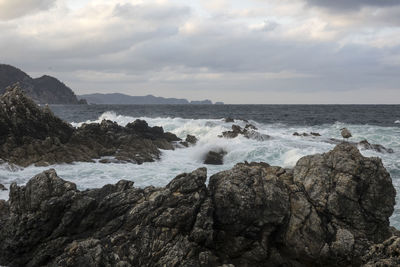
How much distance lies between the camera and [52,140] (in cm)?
2611

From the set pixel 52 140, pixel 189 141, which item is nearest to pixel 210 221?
pixel 52 140

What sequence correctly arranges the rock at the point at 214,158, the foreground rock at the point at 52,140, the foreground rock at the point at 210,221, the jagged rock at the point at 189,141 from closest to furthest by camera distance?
1. the foreground rock at the point at 210,221
2. the foreground rock at the point at 52,140
3. the rock at the point at 214,158
4. the jagged rock at the point at 189,141

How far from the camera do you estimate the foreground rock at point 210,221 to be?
975cm

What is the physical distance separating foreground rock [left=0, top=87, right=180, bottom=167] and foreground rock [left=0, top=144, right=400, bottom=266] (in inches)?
548

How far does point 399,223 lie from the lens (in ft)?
47.6

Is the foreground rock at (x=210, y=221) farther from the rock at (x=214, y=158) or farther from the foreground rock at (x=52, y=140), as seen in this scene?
the rock at (x=214, y=158)

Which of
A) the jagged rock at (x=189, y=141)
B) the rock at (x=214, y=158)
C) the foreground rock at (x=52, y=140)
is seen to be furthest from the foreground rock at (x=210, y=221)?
the jagged rock at (x=189, y=141)

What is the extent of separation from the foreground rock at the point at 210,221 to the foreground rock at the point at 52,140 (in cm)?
1392

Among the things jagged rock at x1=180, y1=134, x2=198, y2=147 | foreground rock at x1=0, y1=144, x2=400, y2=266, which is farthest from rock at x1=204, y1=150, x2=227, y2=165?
foreground rock at x1=0, y1=144, x2=400, y2=266

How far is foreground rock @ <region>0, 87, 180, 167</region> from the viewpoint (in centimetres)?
2420

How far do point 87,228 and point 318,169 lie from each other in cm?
804

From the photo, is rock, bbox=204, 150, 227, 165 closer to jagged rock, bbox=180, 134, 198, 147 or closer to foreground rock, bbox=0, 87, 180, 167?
foreground rock, bbox=0, 87, 180, 167

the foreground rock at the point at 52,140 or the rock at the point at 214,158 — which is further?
the rock at the point at 214,158

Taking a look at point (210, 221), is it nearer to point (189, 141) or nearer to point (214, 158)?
point (214, 158)
